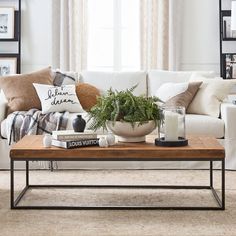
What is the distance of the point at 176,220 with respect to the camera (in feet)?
9.29

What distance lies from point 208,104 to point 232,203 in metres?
1.49

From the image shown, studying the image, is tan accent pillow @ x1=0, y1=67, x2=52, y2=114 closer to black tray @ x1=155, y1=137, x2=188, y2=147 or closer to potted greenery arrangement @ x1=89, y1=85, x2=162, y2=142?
potted greenery arrangement @ x1=89, y1=85, x2=162, y2=142

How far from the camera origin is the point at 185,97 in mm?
4531

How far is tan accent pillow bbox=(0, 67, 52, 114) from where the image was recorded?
4641mm

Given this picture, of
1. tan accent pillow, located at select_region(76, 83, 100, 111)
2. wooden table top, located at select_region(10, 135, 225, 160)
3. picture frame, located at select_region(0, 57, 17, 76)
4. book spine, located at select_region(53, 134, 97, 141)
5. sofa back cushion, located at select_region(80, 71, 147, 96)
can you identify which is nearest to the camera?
wooden table top, located at select_region(10, 135, 225, 160)

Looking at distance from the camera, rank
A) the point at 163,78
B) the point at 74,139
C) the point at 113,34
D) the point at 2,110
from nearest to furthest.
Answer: the point at 74,139 < the point at 2,110 < the point at 163,78 < the point at 113,34

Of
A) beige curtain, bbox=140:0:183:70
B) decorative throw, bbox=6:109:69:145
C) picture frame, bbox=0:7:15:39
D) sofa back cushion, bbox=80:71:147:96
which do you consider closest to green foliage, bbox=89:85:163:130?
decorative throw, bbox=6:109:69:145

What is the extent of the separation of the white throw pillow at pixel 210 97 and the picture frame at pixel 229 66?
1.35 metres

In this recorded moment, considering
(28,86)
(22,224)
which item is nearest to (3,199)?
(22,224)

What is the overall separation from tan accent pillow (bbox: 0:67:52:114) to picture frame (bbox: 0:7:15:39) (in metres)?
1.42

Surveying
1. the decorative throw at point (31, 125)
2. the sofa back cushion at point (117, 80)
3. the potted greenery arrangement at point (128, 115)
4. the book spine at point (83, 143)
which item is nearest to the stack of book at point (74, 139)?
the book spine at point (83, 143)

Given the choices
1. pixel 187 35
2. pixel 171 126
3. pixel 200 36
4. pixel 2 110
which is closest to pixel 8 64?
pixel 2 110

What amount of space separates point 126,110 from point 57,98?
1493 millimetres

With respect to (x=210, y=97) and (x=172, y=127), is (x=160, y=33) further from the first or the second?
(x=172, y=127)
